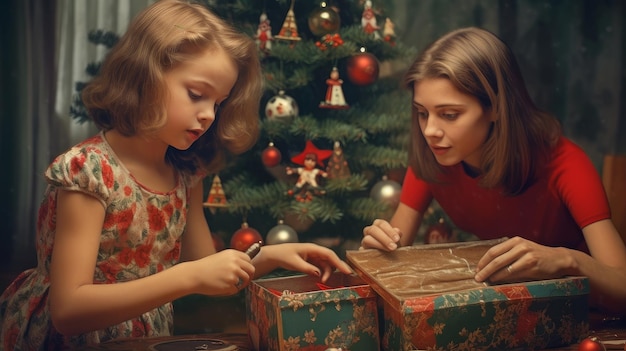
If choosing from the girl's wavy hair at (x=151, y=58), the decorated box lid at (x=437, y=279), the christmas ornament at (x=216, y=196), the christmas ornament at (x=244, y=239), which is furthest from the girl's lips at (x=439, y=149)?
the christmas ornament at (x=216, y=196)

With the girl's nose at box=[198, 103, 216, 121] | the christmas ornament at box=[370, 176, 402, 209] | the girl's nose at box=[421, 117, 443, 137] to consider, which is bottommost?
the christmas ornament at box=[370, 176, 402, 209]

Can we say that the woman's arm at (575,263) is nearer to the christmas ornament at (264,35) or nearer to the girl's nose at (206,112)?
the girl's nose at (206,112)

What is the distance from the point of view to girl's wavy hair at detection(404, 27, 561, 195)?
1.46 meters

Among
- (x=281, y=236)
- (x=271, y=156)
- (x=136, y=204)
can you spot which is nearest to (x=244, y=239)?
(x=281, y=236)

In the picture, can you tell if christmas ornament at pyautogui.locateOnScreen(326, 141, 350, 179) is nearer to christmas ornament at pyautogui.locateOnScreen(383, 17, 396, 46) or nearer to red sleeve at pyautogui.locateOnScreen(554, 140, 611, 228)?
christmas ornament at pyautogui.locateOnScreen(383, 17, 396, 46)

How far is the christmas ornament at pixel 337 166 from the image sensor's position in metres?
2.08

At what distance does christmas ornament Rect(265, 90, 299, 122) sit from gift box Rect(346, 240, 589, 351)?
2.87 ft

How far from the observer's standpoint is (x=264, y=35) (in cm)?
197

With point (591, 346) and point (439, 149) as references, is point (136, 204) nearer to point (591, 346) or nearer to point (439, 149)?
point (439, 149)

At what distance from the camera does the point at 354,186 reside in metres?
2.07

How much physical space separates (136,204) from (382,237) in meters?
0.42

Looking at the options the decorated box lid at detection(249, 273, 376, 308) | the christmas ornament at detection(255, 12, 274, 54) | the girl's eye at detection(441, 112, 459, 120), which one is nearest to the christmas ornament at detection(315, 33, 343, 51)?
the christmas ornament at detection(255, 12, 274, 54)

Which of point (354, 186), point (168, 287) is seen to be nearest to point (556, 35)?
point (354, 186)

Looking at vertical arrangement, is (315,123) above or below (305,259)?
above
